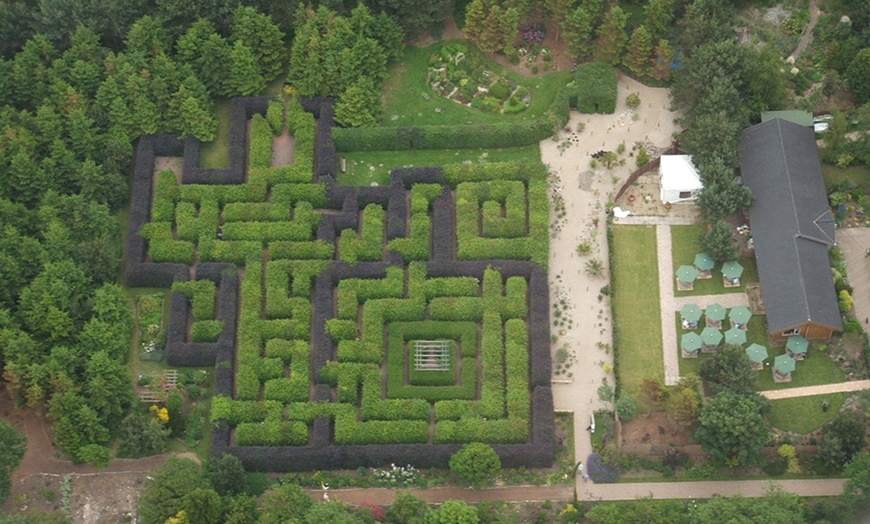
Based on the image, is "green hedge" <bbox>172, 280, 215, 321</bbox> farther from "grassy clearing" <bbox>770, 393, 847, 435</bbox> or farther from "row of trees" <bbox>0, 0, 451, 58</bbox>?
"grassy clearing" <bbox>770, 393, 847, 435</bbox>

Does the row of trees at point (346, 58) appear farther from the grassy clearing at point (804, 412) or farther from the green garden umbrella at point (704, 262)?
the grassy clearing at point (804, 412)

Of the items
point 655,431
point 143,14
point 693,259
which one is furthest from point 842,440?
point 143,14

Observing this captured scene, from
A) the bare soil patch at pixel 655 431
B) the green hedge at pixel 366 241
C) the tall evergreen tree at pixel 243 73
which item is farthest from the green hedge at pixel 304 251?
the bare soil patch at pixel 655 431

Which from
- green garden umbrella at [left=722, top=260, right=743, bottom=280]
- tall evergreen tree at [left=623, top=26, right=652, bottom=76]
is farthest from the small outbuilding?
tall evergreen tree at [left=623, top=26, right=652, bottom=76]

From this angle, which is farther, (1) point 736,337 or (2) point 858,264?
(2) point 858,264

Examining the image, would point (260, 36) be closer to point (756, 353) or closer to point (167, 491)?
point (167, 491)

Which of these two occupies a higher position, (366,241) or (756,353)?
(366,241)
